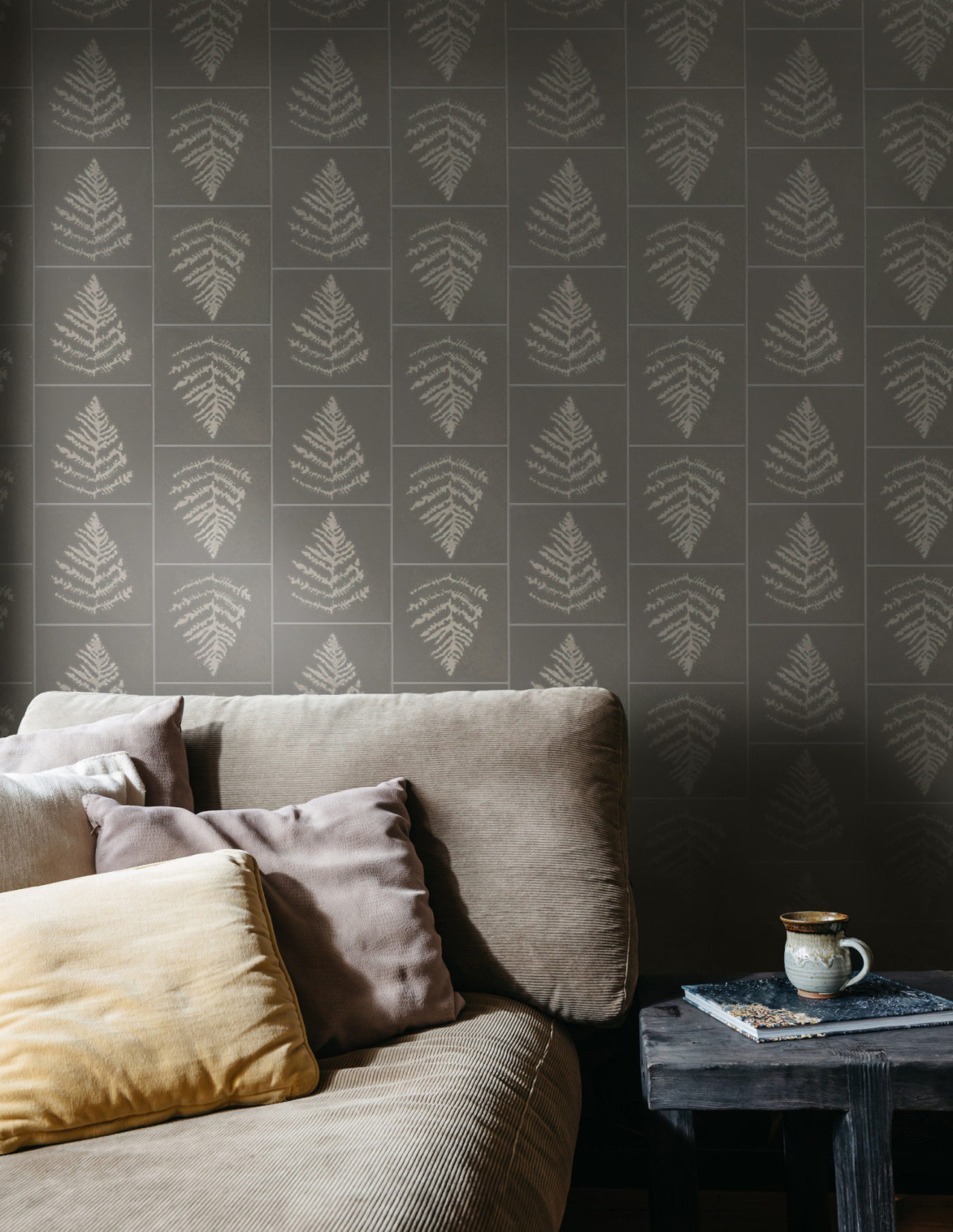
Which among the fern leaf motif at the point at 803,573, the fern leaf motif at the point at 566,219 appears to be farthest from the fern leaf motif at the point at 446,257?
the fern leaf motif at the point at 803,573

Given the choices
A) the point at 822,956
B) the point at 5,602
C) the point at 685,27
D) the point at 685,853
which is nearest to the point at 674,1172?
the point at 822,956

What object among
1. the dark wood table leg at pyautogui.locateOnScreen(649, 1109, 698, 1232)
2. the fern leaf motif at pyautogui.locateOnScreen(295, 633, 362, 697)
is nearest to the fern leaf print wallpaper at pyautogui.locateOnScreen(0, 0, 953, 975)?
the fern leaf motif at pyautogui.locateOnScreen(295, 633, 362, 697)

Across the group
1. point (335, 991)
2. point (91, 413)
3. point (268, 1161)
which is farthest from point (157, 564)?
point (268, 1161)

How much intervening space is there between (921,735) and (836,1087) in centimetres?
97

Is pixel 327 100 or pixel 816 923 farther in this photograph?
pixel 327 100

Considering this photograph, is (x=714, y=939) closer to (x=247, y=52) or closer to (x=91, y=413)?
(x=91, y=413)

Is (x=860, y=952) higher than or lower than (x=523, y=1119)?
higher

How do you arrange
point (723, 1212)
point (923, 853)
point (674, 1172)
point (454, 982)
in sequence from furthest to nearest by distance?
point (923, 853) < point (723, 1212) < point (454, 982) < point (674, 1172)

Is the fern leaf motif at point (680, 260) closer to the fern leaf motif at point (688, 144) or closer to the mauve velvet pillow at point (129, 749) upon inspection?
the fern leaf motif at point (688, 144)

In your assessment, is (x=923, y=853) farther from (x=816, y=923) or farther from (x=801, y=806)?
(x=816, y=923)

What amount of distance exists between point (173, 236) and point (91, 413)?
42 centimetres

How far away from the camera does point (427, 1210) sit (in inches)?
34.9

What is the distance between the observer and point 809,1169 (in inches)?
60.4

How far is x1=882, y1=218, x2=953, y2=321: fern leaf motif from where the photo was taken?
202 centimetres
